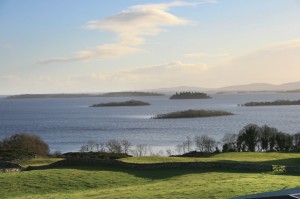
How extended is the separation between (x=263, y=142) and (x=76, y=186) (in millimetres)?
63106

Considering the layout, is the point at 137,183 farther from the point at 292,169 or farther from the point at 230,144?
the point at 230,144

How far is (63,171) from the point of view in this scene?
3784 centimetres

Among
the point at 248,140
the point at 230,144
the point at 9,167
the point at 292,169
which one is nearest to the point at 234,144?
the point at 230,144

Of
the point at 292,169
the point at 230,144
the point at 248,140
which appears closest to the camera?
the point at 292,169

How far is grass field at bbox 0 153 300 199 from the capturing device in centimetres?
2505

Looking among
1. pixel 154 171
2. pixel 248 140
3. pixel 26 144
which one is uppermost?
pixel 248 140

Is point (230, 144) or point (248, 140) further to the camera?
point (248, 140)

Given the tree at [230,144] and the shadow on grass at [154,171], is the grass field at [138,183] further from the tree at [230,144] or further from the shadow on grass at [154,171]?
the tree at [230,144]

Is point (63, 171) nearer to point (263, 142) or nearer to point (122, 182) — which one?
point (122, 182)

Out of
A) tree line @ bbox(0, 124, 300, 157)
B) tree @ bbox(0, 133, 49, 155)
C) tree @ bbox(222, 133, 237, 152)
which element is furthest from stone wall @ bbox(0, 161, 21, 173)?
tree @ bbox(222, 133, 237, 152)

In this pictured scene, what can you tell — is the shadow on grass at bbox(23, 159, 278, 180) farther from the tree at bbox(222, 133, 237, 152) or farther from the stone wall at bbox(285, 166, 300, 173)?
the tree at bbox(222, 133, 237, 152)

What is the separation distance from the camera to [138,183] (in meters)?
33.9

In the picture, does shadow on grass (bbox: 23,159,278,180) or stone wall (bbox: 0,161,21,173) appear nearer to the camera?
shadow on grass (bbox: 23,159,278,180)

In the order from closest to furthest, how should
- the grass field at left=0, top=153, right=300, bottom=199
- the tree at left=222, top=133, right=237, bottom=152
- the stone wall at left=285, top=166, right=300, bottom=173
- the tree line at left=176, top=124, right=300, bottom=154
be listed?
the grass field at left=0, top=153, right=300, bottom=199, the stone wall at left=285, top=166, right=300, bottom=173, the tree at left=222, top=133, right=237, bottom=152, the tree line at left=176, top=124, right=300, bottom=154
